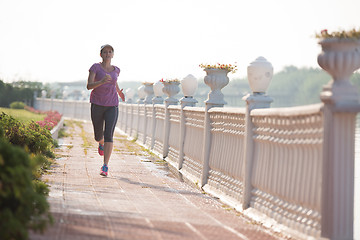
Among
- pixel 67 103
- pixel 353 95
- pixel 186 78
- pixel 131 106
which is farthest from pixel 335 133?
pixel 67 103

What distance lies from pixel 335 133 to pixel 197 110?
555 centimetres

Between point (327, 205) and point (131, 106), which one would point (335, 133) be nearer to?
point (327, 205)

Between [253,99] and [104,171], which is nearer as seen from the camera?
[253,99]

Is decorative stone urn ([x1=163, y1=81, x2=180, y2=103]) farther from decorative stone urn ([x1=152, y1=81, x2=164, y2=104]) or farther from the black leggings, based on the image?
the black leggings

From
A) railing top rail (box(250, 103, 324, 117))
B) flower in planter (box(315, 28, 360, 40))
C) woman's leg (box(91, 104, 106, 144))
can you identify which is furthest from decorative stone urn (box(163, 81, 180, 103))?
flower in planter (box(315, 28, 360, 40))

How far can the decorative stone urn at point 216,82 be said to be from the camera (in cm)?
932

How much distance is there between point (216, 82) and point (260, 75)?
2.51 m

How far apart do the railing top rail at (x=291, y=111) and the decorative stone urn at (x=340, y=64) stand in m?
0.18

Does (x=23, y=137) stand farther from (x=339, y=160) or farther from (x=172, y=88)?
(x=339, y=160)

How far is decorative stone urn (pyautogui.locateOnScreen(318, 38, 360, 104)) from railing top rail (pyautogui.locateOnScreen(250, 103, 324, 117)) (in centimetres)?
18

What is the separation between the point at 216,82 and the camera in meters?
9.41

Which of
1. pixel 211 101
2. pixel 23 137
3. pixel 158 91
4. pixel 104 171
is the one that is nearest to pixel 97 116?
pixel 104 171

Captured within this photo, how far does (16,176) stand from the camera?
13.1ft

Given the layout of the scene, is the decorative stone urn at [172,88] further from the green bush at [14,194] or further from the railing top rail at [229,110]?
the green bush at [14,194]
